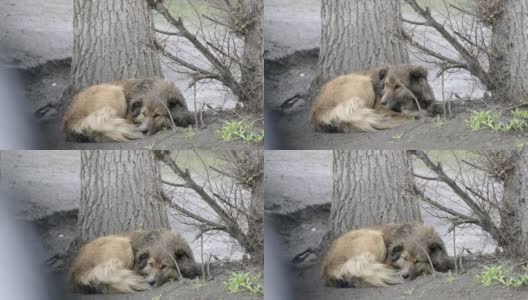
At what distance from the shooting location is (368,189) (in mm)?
4457

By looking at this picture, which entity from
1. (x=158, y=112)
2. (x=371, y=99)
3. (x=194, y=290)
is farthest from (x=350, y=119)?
(x=194, y=290)

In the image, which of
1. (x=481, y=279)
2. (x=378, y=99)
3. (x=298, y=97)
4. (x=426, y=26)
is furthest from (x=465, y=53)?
(x=481, y=279)

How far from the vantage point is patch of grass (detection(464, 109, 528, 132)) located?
14.1 ft

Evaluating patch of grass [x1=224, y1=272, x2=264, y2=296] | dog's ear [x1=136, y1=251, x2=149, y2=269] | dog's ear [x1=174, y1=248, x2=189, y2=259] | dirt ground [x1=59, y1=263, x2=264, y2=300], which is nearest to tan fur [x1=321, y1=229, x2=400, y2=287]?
patch of grass [x1=224, y1=272, x2=264, y2=296]

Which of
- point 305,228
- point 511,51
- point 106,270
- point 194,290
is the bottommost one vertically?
point 194,290

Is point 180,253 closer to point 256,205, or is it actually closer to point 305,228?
point 256,205

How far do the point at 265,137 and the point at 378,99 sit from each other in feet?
2.33

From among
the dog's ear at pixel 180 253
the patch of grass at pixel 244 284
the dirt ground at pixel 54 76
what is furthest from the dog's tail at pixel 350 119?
the dog's ear at pixel 180 253

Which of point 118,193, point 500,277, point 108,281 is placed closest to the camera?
point 500,277

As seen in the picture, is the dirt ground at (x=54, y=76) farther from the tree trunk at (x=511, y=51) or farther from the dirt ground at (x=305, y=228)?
the tree trunk at (x=511, y=51)

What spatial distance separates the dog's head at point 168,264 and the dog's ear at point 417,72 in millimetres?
1684

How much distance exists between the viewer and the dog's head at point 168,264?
4355 mm

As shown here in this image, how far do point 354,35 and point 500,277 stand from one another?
1646 millimetres

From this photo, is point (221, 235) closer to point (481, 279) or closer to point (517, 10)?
point (481, 279)
